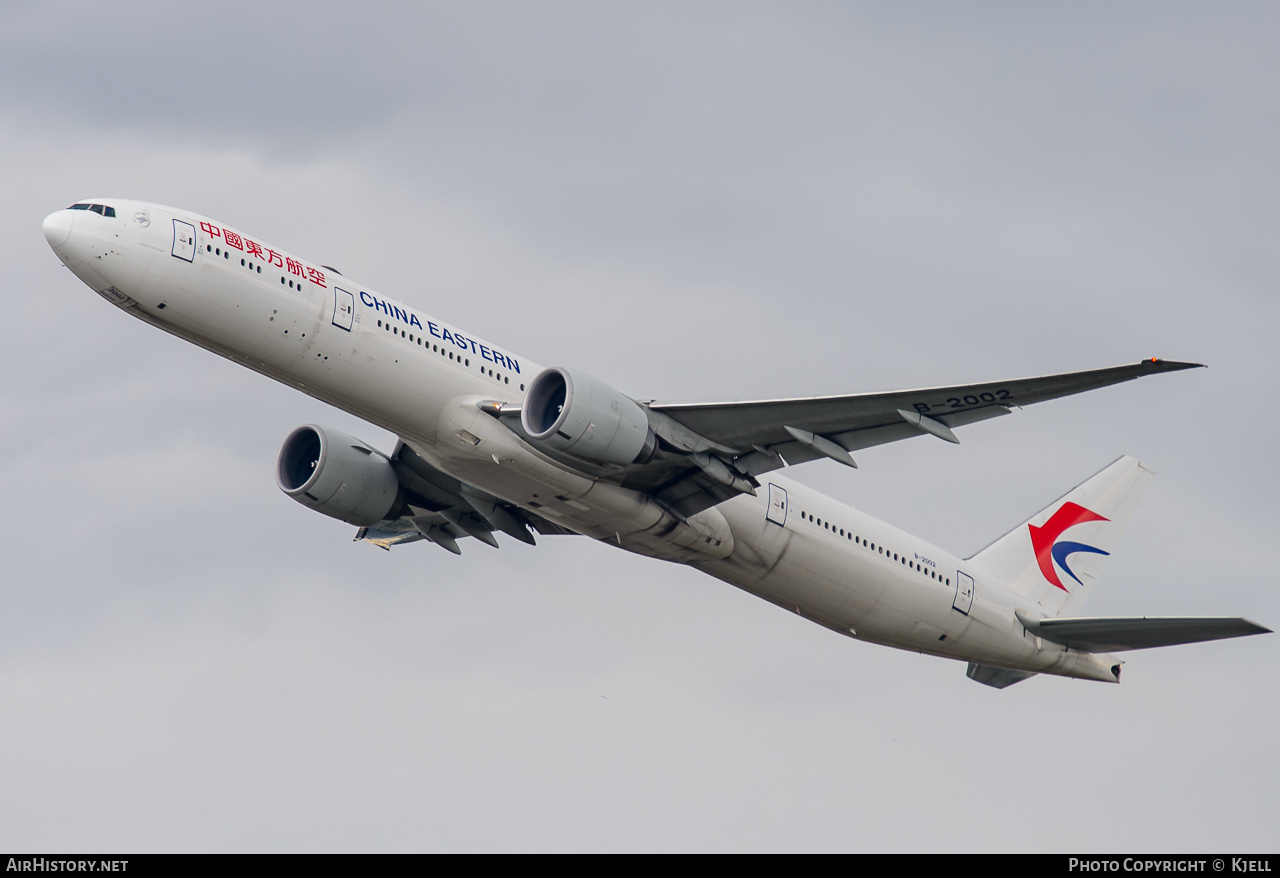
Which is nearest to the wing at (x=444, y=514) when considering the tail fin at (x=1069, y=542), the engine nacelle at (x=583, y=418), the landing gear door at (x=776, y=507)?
the landing gear door at (x=776, y=507)

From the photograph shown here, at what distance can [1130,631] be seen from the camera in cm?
3456

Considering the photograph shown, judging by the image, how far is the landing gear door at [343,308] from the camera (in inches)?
1089

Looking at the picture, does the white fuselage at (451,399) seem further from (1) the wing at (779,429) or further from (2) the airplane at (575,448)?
(1) the wing at (779,429)

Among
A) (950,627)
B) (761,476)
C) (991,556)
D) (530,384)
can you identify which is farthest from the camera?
(991,556)

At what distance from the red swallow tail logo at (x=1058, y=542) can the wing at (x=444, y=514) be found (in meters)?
13.4

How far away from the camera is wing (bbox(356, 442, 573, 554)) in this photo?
34.3 meters

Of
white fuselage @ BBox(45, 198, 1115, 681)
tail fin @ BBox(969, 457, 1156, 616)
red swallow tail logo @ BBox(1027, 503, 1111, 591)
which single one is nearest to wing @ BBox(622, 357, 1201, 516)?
white fuselage @ BBox(45, 198, 1115, 681)

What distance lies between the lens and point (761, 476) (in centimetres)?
3238

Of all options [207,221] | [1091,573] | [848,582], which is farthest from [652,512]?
[1091,573]

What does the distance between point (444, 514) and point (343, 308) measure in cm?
874

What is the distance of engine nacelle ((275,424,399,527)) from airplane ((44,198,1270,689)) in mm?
52

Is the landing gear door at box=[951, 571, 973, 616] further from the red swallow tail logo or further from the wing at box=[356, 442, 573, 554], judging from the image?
the wing at box=[356, 442, 573, 554]
